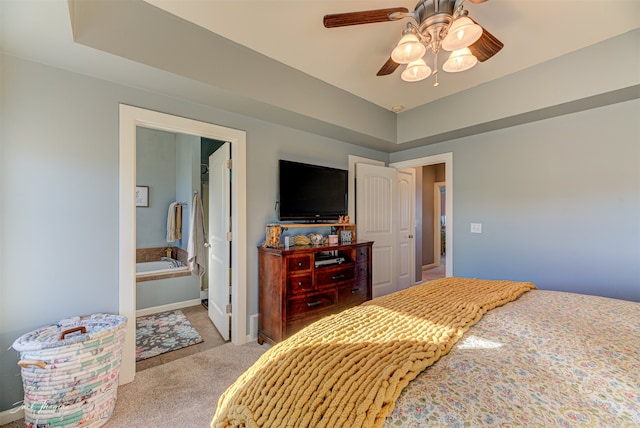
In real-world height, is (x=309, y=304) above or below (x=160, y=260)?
below

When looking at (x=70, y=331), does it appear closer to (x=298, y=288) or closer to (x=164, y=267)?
(x=298, y=288)

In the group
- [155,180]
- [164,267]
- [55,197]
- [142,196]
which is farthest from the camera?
[155,180]

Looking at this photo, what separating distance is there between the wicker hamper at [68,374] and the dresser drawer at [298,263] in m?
1.30

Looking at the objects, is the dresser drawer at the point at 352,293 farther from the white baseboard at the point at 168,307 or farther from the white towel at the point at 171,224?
the white towel at the point at 171,224

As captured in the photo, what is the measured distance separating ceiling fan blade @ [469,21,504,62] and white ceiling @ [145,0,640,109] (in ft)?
0.95

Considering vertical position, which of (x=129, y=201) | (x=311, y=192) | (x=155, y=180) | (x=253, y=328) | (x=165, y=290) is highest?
(x=155, y=180)

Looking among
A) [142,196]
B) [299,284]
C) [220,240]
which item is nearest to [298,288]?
[299,284]

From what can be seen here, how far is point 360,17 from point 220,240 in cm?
242

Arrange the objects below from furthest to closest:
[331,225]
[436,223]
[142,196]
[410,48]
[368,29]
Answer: [436,223]
[142,196]
[331,225]
[368,29]
[410,48]

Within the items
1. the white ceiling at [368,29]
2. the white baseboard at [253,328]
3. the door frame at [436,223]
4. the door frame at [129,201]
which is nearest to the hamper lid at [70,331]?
the door frame at [129,201]

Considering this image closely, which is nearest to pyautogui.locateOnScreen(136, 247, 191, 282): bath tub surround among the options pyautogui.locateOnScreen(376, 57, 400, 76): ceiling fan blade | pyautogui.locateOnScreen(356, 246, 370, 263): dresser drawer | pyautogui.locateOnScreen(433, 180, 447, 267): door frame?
pyautogui.locateOnScreen(356, 246, 370, 263): dresser drawer

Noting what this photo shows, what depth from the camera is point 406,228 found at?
4328 mm

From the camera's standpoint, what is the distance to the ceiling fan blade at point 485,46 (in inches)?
62.5

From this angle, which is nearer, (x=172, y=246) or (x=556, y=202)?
(x=556, y=202)
